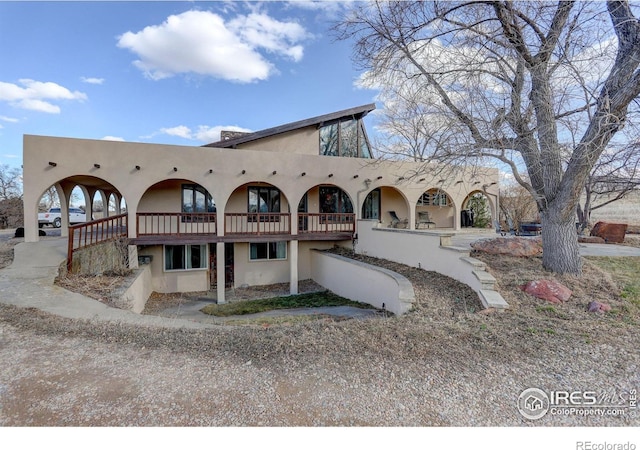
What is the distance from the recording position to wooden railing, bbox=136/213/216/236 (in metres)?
10.9

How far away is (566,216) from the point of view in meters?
6.61

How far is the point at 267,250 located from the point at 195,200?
11.9 ft

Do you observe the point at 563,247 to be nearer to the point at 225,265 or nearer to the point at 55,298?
the point at 55,298

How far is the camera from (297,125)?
13500mm

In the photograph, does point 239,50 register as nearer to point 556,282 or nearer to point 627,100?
point 627,100

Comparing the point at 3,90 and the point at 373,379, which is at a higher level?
the point at 3,90

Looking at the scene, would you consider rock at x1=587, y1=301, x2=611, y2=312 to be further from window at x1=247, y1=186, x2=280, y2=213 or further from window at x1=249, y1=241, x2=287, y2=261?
window at x1=247, y1=186, x2=280, y2=213

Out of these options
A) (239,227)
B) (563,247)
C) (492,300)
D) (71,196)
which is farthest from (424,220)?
(71,196)

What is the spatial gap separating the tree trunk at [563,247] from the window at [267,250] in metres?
9.49

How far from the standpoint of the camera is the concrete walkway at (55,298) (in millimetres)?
4922

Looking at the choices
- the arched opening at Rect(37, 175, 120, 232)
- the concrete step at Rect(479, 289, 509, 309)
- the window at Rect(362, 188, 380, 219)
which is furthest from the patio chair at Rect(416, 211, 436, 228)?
the arched opening at Rect(37, 175, 120, 232)

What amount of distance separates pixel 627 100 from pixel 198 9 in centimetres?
982

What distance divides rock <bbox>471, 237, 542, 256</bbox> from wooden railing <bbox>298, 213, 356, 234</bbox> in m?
5.65

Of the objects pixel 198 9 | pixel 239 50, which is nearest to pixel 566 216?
pixel 239 50
